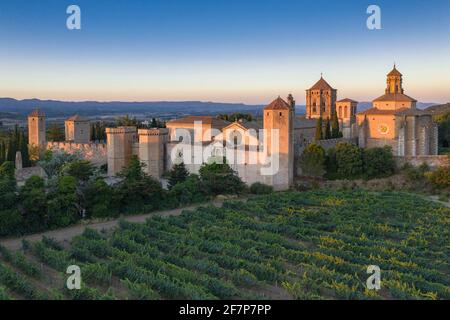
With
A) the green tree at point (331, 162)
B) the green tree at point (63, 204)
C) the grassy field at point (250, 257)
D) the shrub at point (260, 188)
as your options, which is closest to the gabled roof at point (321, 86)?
the green tree at point (331, 162)

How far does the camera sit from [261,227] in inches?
671

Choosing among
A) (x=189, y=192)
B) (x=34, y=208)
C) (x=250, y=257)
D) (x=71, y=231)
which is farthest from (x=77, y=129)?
(x=250, y=257)

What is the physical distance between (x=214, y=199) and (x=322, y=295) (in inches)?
492

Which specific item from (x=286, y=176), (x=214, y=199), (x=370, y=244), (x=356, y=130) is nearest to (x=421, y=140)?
(x=356, y=130)

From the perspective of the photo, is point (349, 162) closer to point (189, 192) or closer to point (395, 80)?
point (189, 192)

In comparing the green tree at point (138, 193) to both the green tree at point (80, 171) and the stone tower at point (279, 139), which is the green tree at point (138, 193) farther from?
the stone tower at point (279, 139)

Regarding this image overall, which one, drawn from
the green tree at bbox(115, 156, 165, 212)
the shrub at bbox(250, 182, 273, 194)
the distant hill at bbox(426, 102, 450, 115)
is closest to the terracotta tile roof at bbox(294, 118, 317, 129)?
the shrub at bbox(250, 182, 273, 194)

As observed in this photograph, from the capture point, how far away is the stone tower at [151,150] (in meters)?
29.2

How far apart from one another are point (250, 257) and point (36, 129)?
26987 millimetres

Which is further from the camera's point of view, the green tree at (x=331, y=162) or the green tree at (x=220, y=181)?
the green tree at (x=331, y=162)

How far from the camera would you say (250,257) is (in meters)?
13.5

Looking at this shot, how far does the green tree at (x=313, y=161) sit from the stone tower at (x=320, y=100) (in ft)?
62.5
